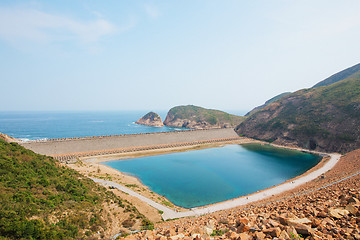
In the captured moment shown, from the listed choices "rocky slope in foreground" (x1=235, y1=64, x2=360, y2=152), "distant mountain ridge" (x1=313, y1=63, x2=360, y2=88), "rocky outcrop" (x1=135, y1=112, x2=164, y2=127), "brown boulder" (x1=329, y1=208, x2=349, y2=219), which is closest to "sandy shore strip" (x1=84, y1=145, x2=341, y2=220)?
"brown boulder" (x1=329, y1=208, x2=349, y2=219)

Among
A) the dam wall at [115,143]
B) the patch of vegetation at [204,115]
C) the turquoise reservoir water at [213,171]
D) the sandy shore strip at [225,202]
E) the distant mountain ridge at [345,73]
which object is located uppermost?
the distant mountain ridge at [345,73]

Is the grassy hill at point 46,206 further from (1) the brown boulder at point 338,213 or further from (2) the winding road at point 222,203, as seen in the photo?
(1) the brown boulder at point 338,213

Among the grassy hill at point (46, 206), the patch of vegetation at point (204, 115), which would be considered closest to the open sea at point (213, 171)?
the grassy hill at point (46, 206)

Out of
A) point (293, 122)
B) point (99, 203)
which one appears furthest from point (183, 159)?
point (293, 122)

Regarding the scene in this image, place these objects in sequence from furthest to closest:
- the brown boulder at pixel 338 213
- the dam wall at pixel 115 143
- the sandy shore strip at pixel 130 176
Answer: the dam wall at pixel 115 143
the sandy shore strip at pixel 130 176
the brown boulder at pixel 338 213

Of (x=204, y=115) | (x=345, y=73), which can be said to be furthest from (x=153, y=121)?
(x=345, y=73)

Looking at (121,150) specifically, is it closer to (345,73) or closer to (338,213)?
(338,213)
